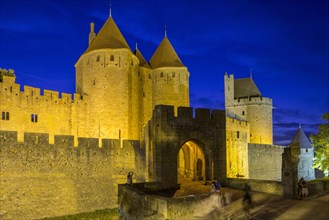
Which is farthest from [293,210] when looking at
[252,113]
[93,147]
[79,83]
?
[252,113]

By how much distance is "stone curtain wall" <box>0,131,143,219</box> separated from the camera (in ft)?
66.9

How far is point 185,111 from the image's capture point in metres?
18.8

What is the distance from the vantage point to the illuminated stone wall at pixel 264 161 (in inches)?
1348

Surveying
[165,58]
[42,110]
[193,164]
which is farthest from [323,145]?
[42,110]

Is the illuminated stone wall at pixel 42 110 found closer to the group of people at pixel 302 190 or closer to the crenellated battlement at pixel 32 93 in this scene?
the crenellated battlement at pixel 32 93

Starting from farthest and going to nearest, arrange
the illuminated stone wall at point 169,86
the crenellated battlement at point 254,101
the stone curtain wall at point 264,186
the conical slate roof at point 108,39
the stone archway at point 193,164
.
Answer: the crenellated battlement at point 254,101 → the illuminated stone wall at point 169,86 → the conical slate roof at point 108,39 → the stone archway at point 193,164 → the stone curtain wall at point 264,186

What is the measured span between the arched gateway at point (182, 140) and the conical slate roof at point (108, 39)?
10.8 meters

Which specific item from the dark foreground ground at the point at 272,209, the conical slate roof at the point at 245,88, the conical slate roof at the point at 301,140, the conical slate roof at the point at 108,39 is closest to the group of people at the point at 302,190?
the dark foreground ground at the point at 272,209

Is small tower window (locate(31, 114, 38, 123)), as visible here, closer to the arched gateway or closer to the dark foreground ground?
the arched gateway

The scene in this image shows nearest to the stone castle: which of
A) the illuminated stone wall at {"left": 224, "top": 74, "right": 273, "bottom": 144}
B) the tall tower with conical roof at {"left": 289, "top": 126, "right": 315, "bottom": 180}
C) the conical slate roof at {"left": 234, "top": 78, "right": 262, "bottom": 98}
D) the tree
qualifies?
the tall tower with conical roof at {"left": 289, "top": 126, "right": 315, "bottom": 180}

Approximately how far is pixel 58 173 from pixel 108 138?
6.44m

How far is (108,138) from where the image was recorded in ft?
91.4

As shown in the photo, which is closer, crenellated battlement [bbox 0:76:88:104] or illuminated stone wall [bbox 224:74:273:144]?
crenellated battlement [bbox 0:76:88:104]

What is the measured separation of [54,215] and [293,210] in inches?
556
